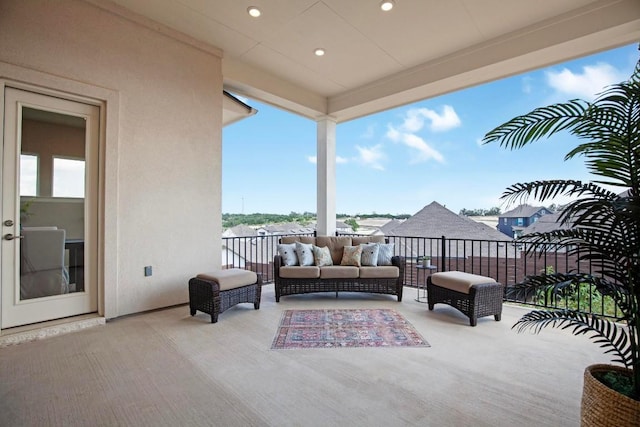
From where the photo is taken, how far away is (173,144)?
3980mm

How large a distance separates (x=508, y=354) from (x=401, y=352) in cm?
91

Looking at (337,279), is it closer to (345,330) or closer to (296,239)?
(296,239)

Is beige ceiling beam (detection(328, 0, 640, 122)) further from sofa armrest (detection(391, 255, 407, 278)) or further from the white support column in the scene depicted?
sofa armrest (detection(391, 255, 407, 278))

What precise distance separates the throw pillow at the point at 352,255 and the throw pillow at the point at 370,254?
0.06 m

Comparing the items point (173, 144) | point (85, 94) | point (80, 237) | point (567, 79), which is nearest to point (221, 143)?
point (173, 144)

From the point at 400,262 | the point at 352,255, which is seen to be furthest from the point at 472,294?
the point at 352,255

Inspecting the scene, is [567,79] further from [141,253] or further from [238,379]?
[141,253]

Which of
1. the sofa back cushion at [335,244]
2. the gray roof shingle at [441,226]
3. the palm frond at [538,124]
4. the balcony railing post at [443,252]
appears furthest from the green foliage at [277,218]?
the palm frond at [538,124]

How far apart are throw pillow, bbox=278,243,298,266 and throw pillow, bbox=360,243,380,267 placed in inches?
40.8

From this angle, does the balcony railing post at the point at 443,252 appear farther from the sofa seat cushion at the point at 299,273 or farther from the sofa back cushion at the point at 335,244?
the sofa seat cushion at the point at 299,273

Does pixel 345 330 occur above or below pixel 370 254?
below

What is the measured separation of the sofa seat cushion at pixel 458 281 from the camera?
3482 millimetres

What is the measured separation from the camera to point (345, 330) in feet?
10.5

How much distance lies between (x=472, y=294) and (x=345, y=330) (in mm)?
1461
